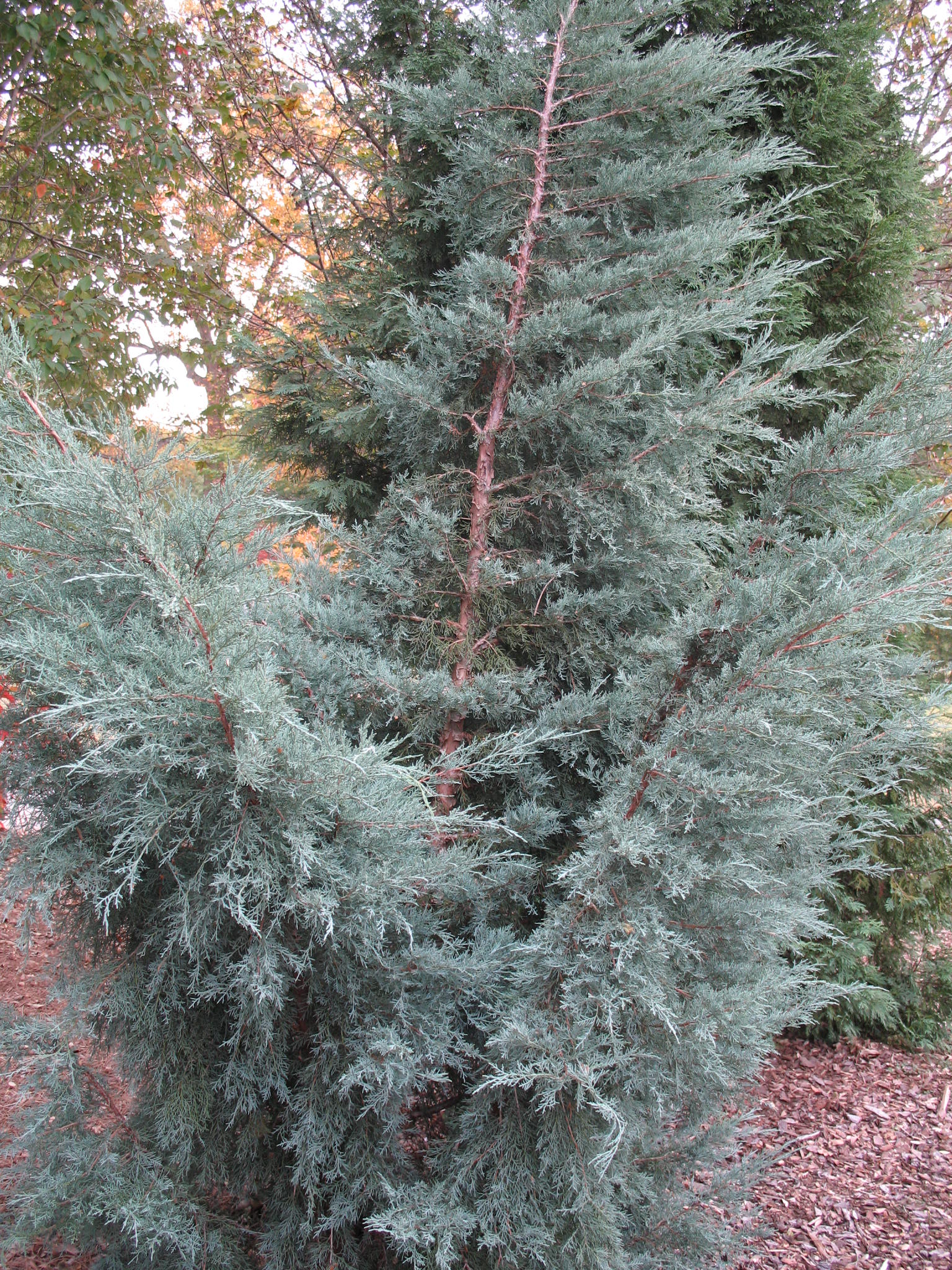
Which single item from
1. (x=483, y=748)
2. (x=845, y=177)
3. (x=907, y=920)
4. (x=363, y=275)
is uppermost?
(x=363, y=275)

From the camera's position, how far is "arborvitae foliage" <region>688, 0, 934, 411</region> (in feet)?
11.5

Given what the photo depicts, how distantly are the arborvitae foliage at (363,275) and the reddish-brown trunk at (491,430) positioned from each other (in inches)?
20.6

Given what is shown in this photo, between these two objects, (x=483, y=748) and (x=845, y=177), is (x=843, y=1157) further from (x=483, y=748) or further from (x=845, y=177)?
(x=845, y=177)

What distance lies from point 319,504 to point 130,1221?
267 centimetres

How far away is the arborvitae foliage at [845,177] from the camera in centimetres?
351

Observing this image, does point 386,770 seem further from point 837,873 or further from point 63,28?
point 63,28

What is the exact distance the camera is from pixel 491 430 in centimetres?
272

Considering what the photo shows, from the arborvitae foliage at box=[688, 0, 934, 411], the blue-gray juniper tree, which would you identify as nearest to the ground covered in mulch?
the blue-gray juniper tree

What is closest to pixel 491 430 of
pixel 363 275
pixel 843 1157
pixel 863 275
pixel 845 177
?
pixel 363 275

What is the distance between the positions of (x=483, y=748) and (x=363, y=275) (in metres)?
2.39

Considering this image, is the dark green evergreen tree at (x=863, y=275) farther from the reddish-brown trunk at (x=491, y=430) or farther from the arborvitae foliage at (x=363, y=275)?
the arborvitae foliage at (x=363, y=275)

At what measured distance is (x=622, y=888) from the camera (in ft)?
6.63

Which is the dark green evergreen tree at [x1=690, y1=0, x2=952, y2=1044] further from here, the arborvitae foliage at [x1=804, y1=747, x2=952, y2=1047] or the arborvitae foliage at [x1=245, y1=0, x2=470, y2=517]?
the arborvitae foliage at [x1=245, y1=0, x2=470, y2=517]

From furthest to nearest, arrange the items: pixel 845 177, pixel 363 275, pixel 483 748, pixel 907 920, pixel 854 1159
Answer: pixel 907 920 < pixel 363 275 < pixel 845 177 < pixel 854 1159 < pixel 483 748
